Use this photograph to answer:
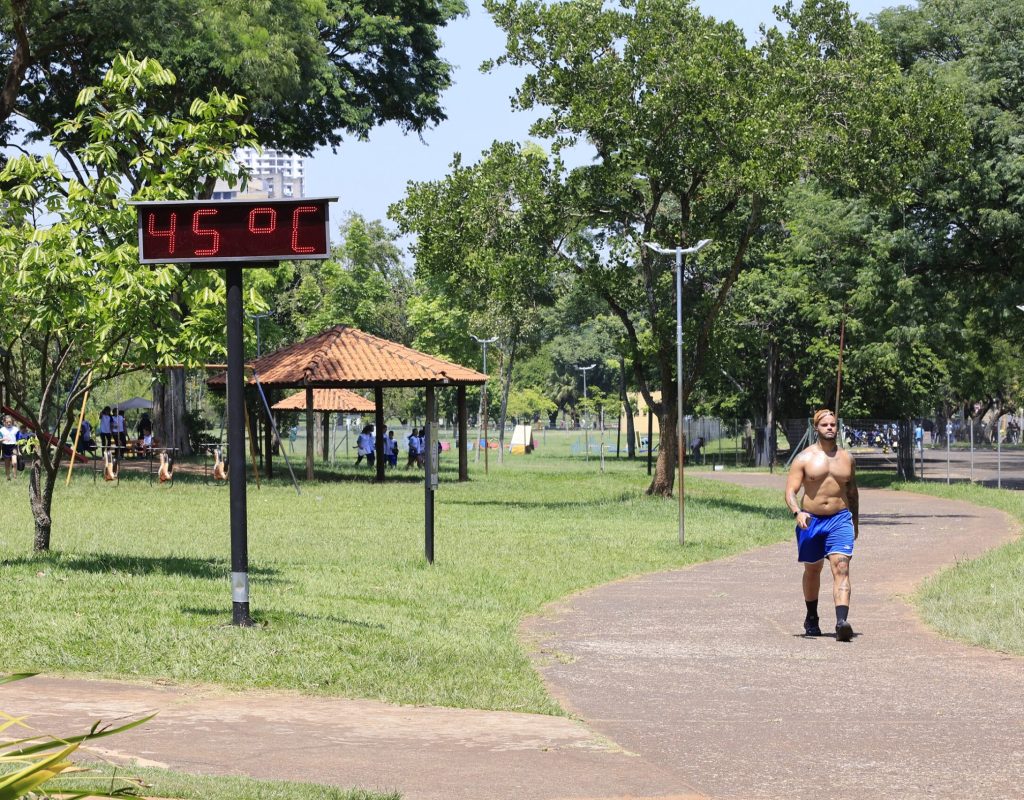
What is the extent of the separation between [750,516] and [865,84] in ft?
29.1

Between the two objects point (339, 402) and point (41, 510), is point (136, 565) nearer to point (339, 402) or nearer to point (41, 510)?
point (41, 510)

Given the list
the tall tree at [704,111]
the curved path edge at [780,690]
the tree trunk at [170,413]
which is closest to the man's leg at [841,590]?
the curved path edge at [780,690]

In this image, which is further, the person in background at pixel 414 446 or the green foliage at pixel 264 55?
the person in background at pixel 414 446

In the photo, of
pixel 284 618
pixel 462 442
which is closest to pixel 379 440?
pixel 462 442

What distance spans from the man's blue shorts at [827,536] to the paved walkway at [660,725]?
0.77 meters

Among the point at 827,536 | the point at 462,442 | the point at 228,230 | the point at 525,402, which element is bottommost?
the point at 827,536

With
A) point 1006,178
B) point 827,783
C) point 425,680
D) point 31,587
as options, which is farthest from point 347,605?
point 1006,178

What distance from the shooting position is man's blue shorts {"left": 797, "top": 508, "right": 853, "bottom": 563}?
12.4m

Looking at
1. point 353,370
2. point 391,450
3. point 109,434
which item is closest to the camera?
point 353,370

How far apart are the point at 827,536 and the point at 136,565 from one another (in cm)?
797

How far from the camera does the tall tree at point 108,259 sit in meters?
15.0

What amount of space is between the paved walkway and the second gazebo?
89.8 feet

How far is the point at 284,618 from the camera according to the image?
12.6 m

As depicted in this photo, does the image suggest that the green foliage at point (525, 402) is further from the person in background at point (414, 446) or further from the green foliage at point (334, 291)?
the person in background at point (414, 446)
